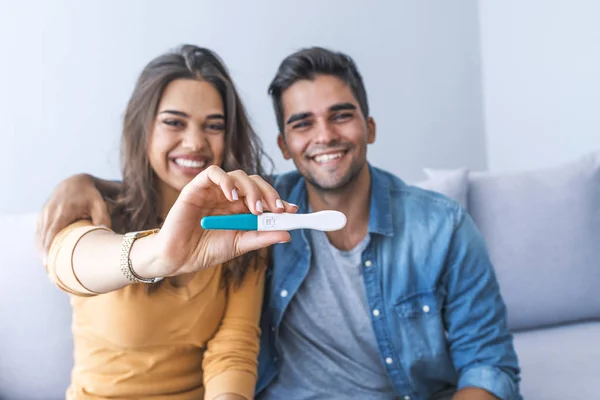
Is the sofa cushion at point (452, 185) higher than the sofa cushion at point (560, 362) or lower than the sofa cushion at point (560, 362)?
higher

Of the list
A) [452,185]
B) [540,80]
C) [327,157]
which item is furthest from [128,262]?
[540,80]

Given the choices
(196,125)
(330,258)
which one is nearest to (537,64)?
(330,258)

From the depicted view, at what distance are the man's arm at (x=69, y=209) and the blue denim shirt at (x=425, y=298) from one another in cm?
35

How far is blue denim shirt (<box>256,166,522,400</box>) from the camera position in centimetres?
107

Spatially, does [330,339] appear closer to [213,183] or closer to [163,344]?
[163,344]

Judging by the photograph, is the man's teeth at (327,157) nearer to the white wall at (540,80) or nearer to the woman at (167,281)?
the woman at (167,281)

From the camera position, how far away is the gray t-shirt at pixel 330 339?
1.09 metres

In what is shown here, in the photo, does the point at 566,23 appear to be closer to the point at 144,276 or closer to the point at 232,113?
the point at 232,113

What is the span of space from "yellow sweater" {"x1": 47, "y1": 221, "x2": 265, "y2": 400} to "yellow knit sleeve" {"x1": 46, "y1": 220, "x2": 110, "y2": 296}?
0.07 ft

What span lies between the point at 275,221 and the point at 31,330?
0.75m

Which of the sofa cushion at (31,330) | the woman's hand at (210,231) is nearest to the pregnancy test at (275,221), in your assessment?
the woman's hand at (210,231)

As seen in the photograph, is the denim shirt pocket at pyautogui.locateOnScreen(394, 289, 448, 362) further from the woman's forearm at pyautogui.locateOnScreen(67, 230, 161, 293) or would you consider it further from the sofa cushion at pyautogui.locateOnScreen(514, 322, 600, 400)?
the woman's forearm at pyautogui.locateOnScreen(67, 230, 161, 293)

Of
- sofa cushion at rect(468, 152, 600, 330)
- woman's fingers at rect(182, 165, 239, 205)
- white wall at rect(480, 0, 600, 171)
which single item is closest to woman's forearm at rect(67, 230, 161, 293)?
woman's fingers at rect(182, 165, 239, 205)

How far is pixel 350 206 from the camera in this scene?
1.17m
